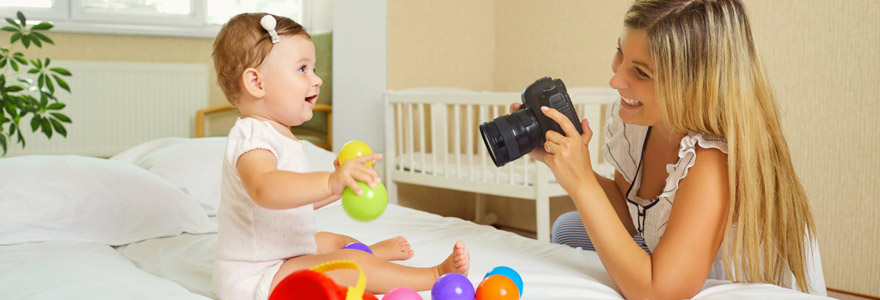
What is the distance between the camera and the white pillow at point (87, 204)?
1411 mm

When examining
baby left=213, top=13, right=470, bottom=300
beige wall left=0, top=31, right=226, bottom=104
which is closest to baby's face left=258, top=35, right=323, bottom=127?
baby left=213, top=13, right=470, bottom=300

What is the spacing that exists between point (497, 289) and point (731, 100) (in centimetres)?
44

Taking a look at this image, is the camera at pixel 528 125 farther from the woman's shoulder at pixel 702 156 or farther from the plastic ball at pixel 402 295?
the plastic ball at pixel 402 295

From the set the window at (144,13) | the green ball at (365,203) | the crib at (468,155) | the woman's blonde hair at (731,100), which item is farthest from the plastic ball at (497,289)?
the window at (144,13)

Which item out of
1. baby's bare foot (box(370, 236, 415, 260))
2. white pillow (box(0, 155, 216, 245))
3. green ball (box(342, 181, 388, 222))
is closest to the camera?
green ball (box(342, 181, 388, 222))

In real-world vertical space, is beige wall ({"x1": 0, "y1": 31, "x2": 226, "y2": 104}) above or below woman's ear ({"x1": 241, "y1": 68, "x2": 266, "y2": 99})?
above

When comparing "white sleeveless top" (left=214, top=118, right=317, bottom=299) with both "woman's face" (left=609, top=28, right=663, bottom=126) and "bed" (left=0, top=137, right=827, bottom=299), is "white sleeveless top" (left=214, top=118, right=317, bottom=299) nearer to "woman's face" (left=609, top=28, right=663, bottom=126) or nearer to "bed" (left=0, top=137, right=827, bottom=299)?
"bed" (left=0, top=137, right=827, bottom=299)

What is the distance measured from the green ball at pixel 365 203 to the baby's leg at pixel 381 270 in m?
0.21

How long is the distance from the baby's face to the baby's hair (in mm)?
13

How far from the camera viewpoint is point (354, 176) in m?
0.82

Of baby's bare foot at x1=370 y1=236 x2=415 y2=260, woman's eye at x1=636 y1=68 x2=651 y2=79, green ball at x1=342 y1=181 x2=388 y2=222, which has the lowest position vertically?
baby's bare foot at x1=370 y1=236 x2=415 y2=260

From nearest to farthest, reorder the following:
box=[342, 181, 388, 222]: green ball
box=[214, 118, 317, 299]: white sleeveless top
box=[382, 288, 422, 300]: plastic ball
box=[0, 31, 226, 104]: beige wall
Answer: box=[342, 181, 388, 222]: green ball < box=[382, 288, 422, 300]: plastic ball < box=[214, 118, 317, 299]: white sleeveless top < box=[0, 31, 226, 104]: beige wall

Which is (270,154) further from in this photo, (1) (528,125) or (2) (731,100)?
(2) (731,100)

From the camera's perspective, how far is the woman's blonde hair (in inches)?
40.1
